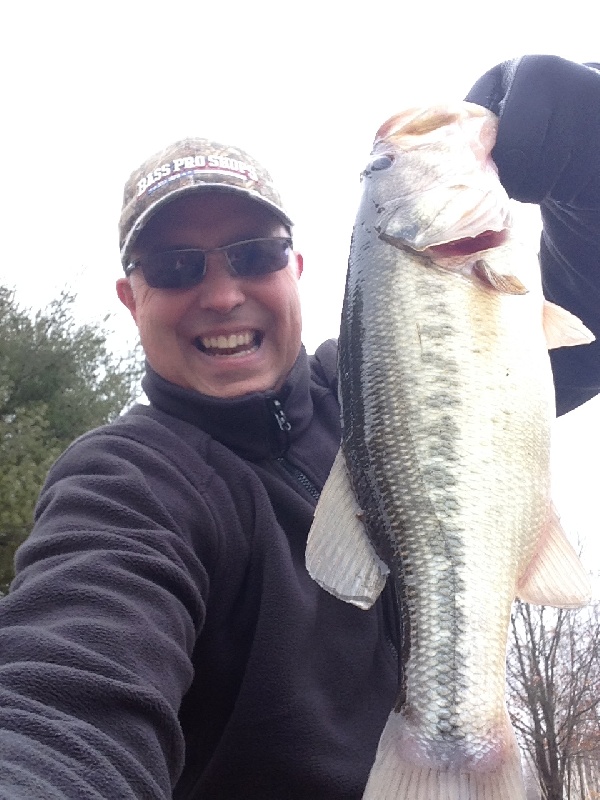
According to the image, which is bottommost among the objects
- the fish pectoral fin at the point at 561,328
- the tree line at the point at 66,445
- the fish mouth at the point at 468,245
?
the tree line at the point at 66,445

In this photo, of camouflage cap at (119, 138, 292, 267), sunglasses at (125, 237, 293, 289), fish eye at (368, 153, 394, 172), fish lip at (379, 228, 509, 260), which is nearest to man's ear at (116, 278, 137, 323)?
camouflage cap at (119, 138, 292, 267)

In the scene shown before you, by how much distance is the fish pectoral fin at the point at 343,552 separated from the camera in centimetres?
159

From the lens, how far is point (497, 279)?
188 cm

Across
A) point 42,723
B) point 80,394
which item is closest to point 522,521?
point 42,723

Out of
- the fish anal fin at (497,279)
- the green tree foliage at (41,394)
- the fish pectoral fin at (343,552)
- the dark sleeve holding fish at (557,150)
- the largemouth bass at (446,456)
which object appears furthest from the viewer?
the green tree foliage at (41,394)

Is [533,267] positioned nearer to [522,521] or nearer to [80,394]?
[522,521]

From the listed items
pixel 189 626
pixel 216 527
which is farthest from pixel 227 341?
pixel 189 626

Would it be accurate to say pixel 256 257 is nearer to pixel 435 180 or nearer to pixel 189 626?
pixel 435 180

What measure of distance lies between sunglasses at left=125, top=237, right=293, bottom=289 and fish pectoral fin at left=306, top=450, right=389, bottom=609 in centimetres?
96

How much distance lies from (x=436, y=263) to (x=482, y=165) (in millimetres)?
424

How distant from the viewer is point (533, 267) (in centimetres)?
199

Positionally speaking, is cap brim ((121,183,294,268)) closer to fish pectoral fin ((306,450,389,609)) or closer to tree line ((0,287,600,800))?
fish pectoral fin ((306,450,389,609))

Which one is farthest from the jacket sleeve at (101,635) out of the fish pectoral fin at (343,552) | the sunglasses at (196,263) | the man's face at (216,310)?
the sunglasses at (196,263)

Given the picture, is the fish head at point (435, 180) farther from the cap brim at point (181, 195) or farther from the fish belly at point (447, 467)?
the cap brim at point (181, 195)
